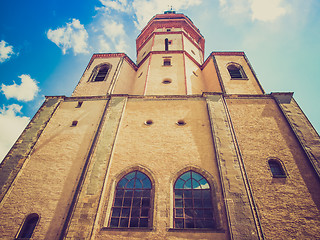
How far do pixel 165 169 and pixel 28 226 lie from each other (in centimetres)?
503

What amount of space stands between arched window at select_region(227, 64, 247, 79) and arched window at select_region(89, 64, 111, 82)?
28.9 feet

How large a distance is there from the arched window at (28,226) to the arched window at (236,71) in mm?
12779

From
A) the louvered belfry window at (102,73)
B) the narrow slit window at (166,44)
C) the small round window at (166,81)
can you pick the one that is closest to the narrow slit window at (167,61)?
the narrow slit window at (166,44)

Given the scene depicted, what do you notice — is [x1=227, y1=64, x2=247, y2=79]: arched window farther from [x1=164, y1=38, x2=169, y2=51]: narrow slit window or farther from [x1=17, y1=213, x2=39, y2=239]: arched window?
[x1=17, y1=213, x2=39, y2=239]: arched window

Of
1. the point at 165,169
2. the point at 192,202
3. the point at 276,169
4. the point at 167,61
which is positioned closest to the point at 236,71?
the point at 167,61

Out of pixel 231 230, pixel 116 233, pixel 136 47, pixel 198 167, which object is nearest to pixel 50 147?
pixel 116 233

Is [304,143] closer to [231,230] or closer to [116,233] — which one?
[231,230]

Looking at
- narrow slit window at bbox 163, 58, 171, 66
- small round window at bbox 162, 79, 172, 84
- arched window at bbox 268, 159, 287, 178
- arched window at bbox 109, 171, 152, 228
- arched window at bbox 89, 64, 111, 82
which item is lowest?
arched window at bbox 109, 171, 152, 228

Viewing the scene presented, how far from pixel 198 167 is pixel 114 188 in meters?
3.30

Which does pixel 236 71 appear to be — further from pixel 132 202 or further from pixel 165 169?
pixel 132 202

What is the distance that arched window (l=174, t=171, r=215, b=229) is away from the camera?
6.23 metres

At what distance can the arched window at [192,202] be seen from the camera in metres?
6.23

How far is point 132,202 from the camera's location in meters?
6.79

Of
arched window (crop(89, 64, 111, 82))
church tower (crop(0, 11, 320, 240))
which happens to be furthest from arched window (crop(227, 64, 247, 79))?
arched window (crop(89, 64, 111, 82))
